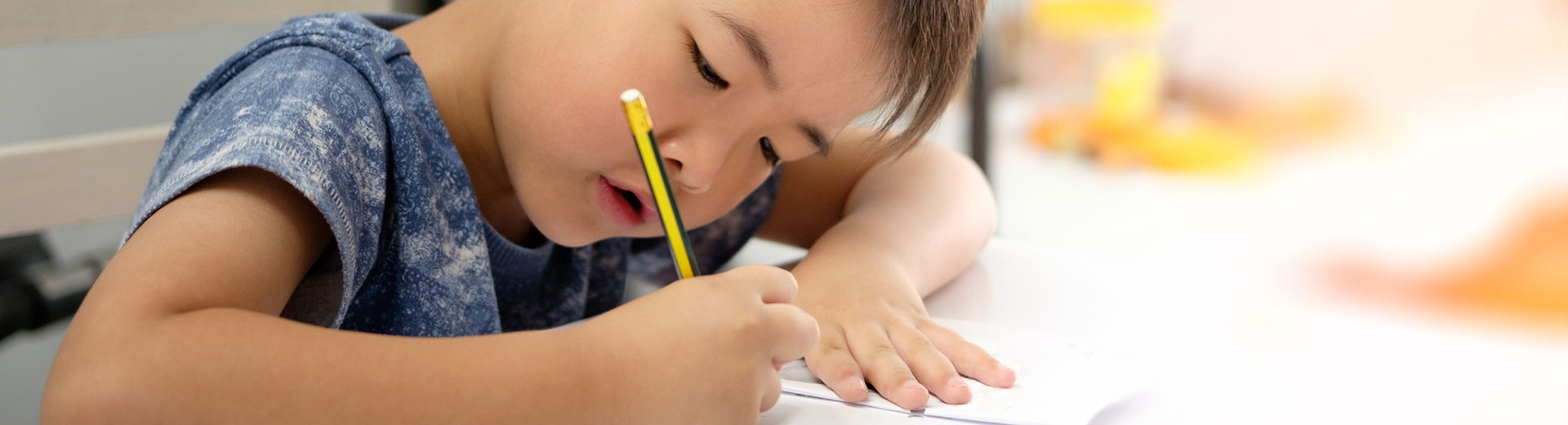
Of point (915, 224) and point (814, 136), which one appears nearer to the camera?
point (814, 136)

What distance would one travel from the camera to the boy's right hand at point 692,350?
0.40 m

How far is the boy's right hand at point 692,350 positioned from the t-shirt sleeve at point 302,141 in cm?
14

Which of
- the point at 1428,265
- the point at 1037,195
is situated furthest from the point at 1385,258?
the point at 1037,195

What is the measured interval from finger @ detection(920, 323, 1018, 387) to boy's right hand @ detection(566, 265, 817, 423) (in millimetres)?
134

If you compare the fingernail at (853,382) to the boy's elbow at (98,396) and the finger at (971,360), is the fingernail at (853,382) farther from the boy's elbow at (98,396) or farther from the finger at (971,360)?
the boy's elbow at (98,396)

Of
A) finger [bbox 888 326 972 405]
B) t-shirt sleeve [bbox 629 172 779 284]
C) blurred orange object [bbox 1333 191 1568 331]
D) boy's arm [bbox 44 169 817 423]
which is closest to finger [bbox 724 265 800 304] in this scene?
boy's arm [bbox 44 169 817 423]

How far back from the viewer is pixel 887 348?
21.9 inches

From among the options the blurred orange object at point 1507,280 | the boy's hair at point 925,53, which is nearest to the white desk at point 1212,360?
the boy's hair at point 925,53

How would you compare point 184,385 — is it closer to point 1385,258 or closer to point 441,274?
point 441,274

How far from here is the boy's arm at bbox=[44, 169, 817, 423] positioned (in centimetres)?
36

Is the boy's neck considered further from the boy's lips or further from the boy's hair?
the boy's hair

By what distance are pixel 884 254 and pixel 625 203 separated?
0.52 ft

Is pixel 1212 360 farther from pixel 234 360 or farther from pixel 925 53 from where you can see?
pixel 234 360

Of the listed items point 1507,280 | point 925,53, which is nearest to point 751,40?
point 925,53
